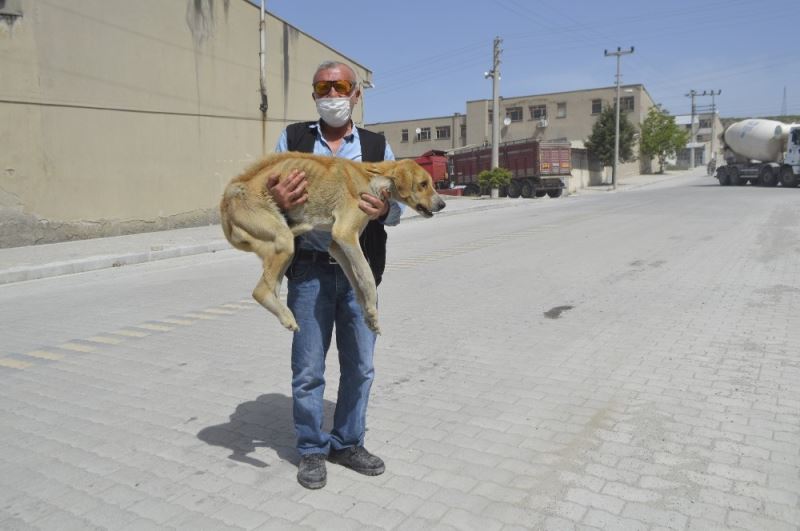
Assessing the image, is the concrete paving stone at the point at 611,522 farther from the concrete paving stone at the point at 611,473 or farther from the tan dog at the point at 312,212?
the tan dog at the point at 312,212

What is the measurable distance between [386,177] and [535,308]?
5.09 meters

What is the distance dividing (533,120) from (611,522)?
65597 millimetres

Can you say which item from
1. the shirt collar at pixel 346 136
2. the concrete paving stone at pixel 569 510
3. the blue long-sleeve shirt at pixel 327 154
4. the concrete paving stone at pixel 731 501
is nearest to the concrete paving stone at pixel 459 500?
the concrete paving stone at pixel 569 510

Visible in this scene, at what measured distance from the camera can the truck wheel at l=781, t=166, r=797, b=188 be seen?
35.9 m

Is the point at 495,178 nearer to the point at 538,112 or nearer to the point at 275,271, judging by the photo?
the point at 275,271

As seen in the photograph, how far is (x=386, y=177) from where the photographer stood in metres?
3.35

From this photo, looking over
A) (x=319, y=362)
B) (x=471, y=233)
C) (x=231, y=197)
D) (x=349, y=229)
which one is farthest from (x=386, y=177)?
(x=471, y=233)

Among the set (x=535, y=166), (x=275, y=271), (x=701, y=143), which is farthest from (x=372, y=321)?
(x=701, y=143)

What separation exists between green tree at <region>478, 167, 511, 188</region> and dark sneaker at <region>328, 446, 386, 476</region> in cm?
3216

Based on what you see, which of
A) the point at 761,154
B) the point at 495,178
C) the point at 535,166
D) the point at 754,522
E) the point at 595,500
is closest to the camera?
the point at 754,522

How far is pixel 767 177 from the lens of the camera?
3788 centimetres

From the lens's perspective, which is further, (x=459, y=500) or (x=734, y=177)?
(x=734, y=177)

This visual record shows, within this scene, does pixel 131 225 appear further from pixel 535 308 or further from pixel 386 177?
pixel 386 177

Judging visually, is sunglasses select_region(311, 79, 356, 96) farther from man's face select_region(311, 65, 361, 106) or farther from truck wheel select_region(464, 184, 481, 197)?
truck wheel select_region(464, 184, 481, 197)
